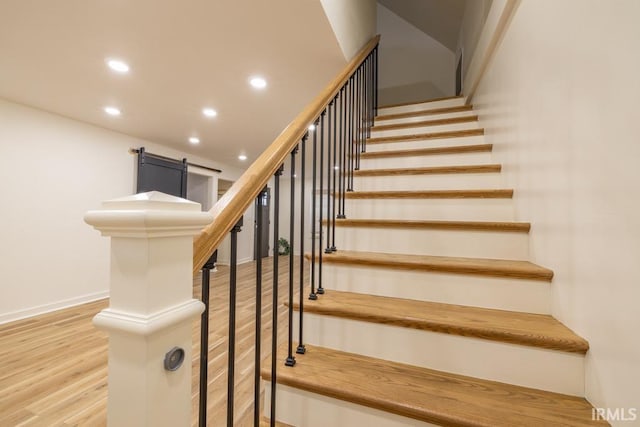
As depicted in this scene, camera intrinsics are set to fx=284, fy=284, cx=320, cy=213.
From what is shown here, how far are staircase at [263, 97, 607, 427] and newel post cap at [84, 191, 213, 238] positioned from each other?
76cm

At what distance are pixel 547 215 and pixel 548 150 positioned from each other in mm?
272

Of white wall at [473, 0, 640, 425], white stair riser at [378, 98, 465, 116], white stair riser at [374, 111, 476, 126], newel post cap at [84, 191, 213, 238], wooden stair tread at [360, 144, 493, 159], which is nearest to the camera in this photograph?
newel post cap at [84, 191, 213, 238]

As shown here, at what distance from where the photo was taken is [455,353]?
100cm

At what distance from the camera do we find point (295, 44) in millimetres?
1977

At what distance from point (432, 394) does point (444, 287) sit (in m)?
0.46

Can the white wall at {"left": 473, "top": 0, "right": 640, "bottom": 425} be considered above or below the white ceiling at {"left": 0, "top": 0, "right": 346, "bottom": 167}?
below

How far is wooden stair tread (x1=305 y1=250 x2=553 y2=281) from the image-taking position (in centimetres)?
112

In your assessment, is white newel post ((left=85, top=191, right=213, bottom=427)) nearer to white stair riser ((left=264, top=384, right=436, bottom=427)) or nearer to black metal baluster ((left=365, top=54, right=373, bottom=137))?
white stair riser ((left=264, top=384, right=436, bottom=427))

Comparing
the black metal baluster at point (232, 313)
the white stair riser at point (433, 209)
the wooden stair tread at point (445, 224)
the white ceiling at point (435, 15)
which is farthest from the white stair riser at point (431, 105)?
the black metal baluster at point (232, 313)

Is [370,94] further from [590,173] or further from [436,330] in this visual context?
[436,330]

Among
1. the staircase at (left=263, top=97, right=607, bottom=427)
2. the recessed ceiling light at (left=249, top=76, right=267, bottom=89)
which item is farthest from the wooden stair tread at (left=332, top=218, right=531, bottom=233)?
the recessed ceiling light at (left=249, top=76, right=267, bottom=89)

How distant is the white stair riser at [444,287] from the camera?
113 cm

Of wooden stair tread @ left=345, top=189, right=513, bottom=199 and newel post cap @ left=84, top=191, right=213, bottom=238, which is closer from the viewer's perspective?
newel post cap @ left=84, top=191, right=213, bottom=238

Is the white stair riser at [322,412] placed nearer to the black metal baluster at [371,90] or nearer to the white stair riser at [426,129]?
the white stair riser at [426,129]
